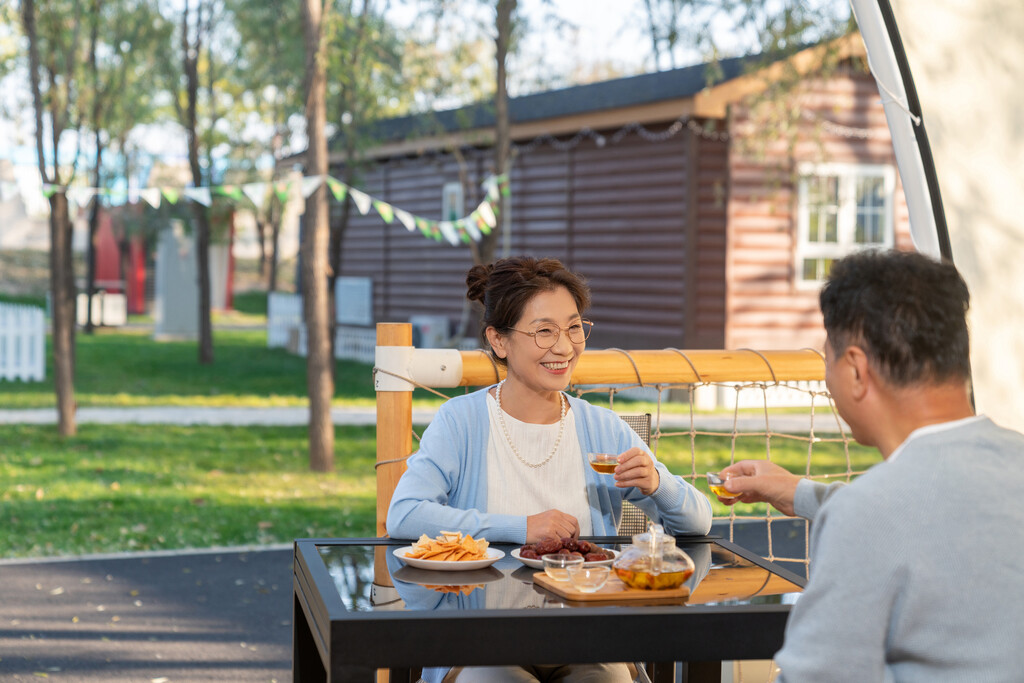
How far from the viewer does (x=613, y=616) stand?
1941mm

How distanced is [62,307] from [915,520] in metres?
9.73

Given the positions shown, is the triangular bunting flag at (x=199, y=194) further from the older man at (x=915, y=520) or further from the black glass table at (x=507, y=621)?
the older man at (x=915, y=520)

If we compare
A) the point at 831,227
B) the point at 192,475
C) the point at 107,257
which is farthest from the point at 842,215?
the point at 107,257

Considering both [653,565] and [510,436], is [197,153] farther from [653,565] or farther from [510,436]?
[653,565]

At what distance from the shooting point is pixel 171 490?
8055mm

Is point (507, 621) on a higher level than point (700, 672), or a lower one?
higher

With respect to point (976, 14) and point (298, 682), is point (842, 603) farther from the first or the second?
point (976, 14)

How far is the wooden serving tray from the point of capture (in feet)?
6.74

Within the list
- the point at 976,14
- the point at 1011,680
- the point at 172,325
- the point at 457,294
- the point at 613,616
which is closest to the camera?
the point at 1011,680

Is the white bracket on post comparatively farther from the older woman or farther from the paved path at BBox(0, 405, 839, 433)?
the paved path at BBox(0, 405, 839, 433)

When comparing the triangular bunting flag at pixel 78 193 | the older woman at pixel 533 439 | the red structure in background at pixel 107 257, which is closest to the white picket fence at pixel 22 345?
the triangular bunting flag at pixel 78 193

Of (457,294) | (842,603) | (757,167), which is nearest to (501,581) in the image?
(842,603)

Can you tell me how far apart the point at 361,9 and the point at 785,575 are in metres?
12.9

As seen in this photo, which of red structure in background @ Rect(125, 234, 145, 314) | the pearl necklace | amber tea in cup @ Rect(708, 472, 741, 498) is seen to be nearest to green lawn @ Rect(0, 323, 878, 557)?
the pearl necklace
